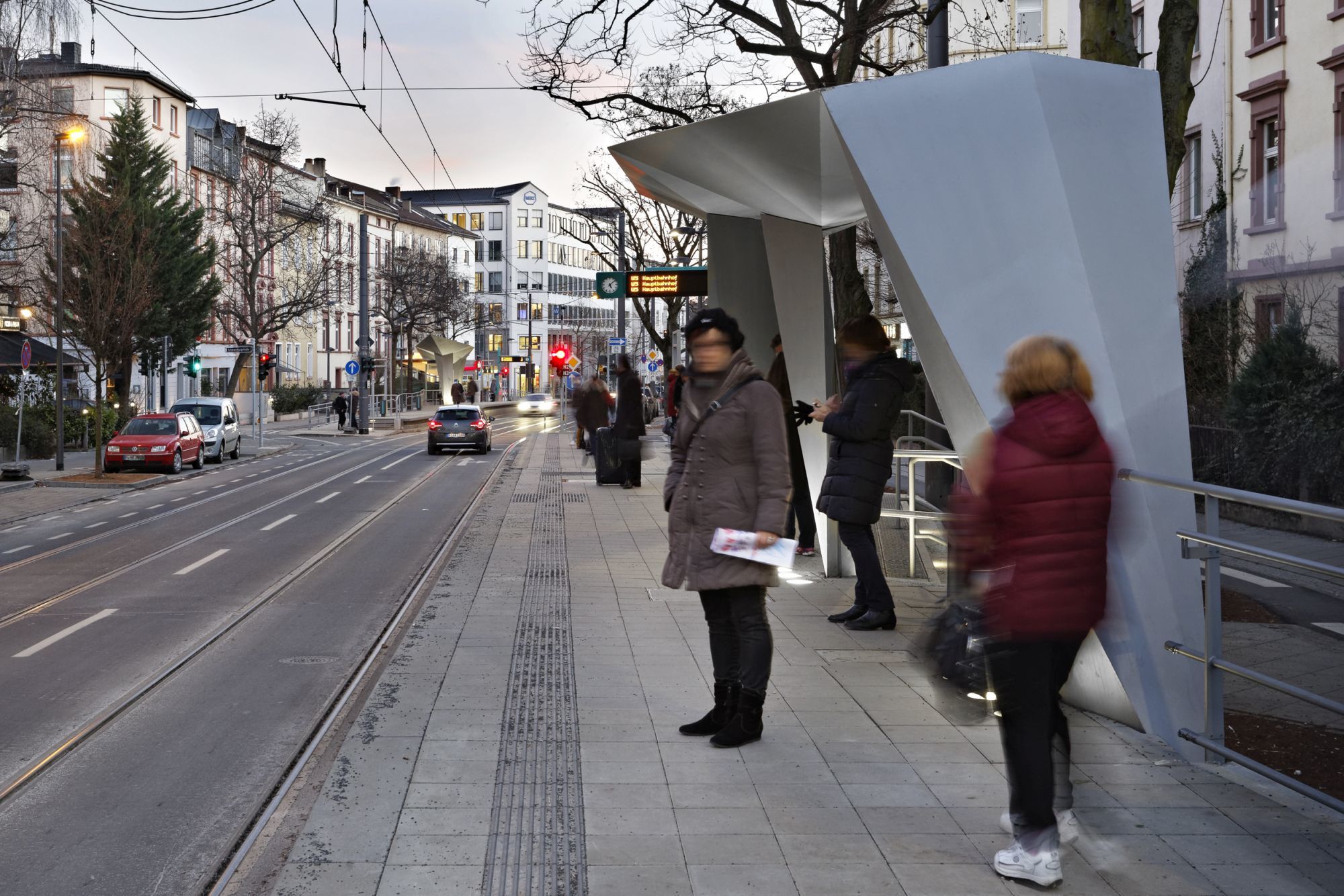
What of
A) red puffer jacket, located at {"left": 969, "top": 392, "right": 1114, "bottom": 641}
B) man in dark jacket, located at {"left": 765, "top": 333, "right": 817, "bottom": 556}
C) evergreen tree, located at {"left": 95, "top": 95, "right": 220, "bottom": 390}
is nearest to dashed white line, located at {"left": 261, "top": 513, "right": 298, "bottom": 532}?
man in dark jacket, located at {"left": 765, "top": 333, "right": 817, "bottom": 556}

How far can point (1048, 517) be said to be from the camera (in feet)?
14.1

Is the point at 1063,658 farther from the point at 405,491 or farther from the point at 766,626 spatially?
the point at 405,491

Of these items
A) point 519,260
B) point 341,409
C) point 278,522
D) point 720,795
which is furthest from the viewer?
point 519,260

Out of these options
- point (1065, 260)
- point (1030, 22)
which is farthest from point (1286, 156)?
point (1065, 260)

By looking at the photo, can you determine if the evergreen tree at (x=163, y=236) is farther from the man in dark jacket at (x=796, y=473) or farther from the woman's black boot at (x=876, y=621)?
the woman's black boot at (x=876, y=621)

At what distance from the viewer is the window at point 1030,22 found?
40.5 metres

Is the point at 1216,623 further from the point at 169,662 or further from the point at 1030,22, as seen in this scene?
the point at 1030,22

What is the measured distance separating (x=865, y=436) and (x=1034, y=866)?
436 cm

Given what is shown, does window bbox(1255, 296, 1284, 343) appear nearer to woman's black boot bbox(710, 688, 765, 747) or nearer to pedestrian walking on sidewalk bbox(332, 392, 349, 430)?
woman's black boot bbox(710, 688, 765, 747)

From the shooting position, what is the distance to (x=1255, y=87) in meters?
A: 25.3

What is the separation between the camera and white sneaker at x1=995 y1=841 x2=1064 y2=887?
14.5ft

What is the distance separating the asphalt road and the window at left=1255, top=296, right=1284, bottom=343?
11.5 metres

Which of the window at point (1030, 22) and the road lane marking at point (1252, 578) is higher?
the window at point (1030, 22)

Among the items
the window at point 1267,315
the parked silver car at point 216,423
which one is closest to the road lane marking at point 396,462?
the parked silver car at point 216,423
